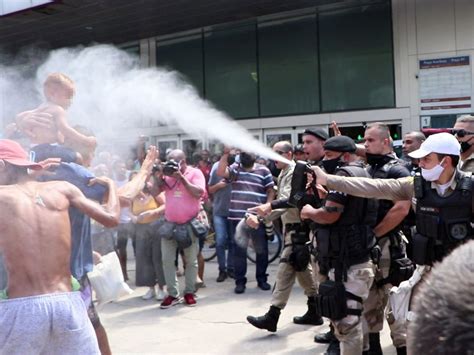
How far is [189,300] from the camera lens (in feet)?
22.9

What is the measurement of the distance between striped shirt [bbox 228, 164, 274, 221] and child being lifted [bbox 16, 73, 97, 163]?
3572 millimetres

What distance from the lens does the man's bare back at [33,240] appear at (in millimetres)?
3049

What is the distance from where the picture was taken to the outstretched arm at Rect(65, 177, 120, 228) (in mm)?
3418

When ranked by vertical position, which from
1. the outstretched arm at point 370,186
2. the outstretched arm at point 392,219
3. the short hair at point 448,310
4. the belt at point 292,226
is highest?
the outstretched arm at point 370,186

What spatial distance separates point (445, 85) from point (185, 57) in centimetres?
777

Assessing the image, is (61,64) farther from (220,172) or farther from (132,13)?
(132,13)

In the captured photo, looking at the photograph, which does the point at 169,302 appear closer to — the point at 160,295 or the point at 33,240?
the point at 160,295

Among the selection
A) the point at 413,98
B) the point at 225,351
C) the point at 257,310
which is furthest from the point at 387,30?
the point at 225,351

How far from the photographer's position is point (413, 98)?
14516 mm

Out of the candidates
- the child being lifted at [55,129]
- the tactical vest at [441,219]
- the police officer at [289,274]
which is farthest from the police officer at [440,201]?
the child being lifted at [55,129]

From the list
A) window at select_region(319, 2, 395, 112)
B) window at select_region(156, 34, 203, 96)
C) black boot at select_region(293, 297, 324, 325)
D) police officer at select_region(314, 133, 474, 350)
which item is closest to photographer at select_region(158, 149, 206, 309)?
black boot at select_region(293, 297, 324, 325)

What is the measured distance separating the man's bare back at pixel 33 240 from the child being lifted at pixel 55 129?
758 millimetres

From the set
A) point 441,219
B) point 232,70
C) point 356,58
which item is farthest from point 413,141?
point 232,70

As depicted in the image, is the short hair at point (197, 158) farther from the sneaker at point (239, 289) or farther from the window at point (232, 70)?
the sneaker at point (239, 289)
